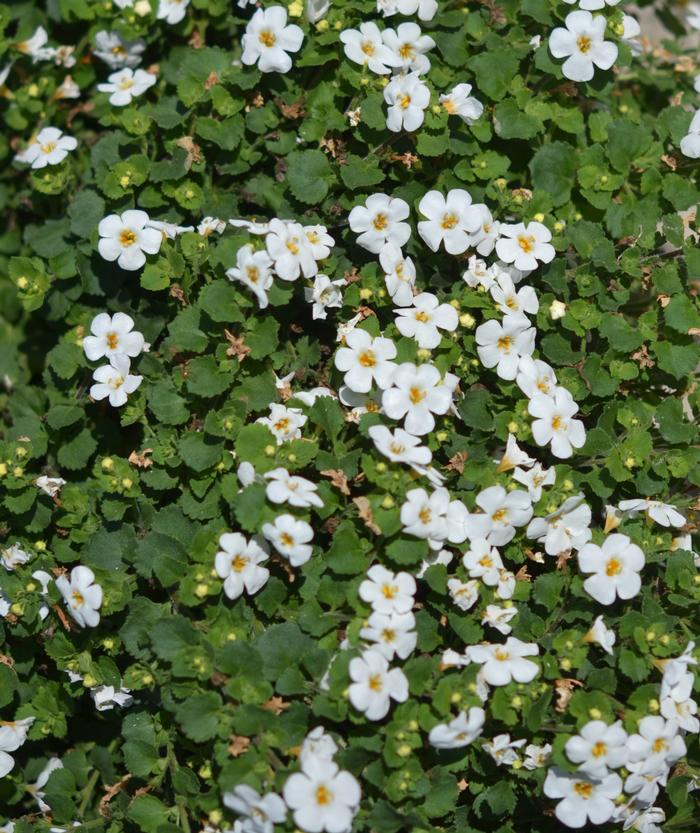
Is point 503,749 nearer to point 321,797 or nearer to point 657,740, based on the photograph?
point 657,740

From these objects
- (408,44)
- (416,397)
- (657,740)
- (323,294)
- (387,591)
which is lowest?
(657,740)

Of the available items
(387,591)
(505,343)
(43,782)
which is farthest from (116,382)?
(43,782)

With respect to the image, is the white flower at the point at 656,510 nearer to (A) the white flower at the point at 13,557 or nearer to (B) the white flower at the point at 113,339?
(B) the white flower at the point at 113,339

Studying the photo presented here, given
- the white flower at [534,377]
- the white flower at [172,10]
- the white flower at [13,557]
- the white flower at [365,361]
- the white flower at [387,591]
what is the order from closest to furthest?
the white flower at [387,591], the white flower at [365,361], the white flower at [534,377], the white flower at [13,557], the white flower at [172,10]

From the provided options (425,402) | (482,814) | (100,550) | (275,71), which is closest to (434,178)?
(275,71)

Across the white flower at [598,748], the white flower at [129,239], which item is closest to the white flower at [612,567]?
the white flower at [598,748]

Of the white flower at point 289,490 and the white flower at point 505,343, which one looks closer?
the white flower at point 289,490

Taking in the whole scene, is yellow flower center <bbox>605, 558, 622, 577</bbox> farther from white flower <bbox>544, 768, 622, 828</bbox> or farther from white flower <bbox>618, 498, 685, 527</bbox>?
white flower <bbox>544, 768, 622, 828</bbox>

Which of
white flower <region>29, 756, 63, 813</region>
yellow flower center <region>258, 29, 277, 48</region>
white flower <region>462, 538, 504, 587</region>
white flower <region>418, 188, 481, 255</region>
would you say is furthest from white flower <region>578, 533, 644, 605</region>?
yellow flower center <region>258, 29, 277, 48</region>
